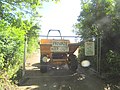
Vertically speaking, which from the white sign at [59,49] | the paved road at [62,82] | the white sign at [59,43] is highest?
the white sign at [59,43]

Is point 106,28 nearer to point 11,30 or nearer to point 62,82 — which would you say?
point 62,82

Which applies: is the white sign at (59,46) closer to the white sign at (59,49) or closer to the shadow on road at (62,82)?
the white sign at (59,49)

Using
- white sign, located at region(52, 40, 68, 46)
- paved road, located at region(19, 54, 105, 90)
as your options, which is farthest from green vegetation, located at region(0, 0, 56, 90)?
white sign, located at region(52, 40, 68, 46)

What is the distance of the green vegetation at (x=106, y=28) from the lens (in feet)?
33.9

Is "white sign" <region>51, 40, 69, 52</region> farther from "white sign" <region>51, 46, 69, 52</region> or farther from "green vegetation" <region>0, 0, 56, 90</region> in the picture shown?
"green vegetation" <region>0, 0, 56, 90</region>

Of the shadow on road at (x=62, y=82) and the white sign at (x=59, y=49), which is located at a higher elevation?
the white sign at (x=59, y=49)

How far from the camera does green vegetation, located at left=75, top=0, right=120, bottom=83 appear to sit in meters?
10.3

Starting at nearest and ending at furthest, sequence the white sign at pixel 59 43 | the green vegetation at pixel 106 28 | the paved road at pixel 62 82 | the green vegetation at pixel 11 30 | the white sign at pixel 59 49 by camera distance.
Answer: the green vegetation at pixel 11 30
the paved road at pixel 62 82
the green vegetation at pixel 106 28
the white sign at pixel 59 43
the white sign at pixel 59 49

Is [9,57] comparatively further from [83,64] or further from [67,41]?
[83,64]

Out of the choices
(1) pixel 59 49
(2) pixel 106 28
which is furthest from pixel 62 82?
(2) pixel 106 28

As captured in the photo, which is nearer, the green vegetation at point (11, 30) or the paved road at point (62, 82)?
the green vegetation at point (11, 30)

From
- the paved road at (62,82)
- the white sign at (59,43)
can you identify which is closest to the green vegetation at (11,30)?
the paved road at (62,82)

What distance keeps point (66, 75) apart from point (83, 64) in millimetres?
2814

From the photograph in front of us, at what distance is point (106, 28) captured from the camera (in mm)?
11367
